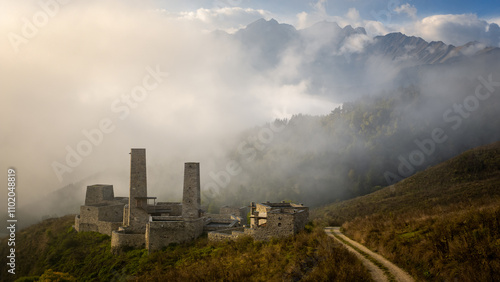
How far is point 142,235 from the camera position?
28.5 metres

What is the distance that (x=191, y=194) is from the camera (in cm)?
2988

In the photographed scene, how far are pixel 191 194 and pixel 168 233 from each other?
15.0 feet

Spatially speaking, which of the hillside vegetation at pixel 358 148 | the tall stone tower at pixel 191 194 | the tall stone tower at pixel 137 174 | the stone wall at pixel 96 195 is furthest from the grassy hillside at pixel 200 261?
the hillside vegetation at pixel 358 148

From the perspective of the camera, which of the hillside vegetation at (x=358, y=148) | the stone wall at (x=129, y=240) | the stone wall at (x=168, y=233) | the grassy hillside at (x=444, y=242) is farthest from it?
the hillside vegetation at (x=358, y=148)

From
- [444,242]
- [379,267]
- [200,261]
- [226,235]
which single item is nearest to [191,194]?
[226,235]

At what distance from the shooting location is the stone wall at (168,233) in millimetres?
26297

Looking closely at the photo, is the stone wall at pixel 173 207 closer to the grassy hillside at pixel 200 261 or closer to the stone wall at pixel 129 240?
the stone wall at pixel 129 240

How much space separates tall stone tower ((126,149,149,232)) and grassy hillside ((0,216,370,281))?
11.0 feet

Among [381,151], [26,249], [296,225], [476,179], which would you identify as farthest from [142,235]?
[381,151]

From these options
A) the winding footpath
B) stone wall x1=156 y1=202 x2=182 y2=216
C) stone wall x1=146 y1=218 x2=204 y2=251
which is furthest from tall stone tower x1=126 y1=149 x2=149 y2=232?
the winding footpath

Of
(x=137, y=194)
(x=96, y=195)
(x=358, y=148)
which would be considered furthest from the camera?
(x=358, y=148)

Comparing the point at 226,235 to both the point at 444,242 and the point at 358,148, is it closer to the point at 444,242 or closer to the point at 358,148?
the point at 444,242

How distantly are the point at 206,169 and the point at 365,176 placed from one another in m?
49.6

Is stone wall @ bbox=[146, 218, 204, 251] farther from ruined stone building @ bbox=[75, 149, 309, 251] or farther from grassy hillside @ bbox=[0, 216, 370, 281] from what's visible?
grassy hillside @ bbox=[0, 216, 370, 281]
